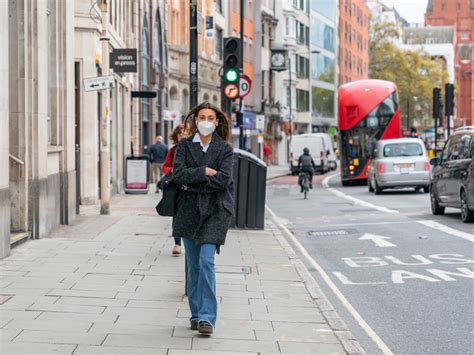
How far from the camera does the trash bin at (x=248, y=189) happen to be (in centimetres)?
1898

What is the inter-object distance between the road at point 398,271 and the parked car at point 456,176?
14.4 inches

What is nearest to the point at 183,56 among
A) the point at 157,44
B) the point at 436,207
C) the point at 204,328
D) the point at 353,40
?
the point at 157,44

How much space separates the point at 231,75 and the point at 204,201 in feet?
37.2

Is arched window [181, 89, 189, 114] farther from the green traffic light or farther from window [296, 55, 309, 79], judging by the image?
window [296, 55, 309, 79]

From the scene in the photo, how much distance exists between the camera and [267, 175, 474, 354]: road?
866cm

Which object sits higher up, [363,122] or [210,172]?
[363,122]

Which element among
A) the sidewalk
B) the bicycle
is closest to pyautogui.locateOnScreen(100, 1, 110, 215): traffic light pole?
the sidewalk

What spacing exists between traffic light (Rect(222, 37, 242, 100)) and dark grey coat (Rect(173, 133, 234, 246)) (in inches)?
418

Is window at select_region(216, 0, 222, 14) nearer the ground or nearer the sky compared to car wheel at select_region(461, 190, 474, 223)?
nearer the sky

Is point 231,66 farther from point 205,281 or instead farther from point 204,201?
point 205,281

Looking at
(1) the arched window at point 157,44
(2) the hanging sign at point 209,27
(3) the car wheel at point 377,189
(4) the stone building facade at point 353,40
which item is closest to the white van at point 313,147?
(2) the hanging sign at point 209,27

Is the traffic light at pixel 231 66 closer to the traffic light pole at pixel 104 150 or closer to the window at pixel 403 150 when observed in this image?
the traffic light pole at pixel 104 150

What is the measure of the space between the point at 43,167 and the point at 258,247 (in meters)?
3.38

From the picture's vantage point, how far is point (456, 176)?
20922 millimetres
